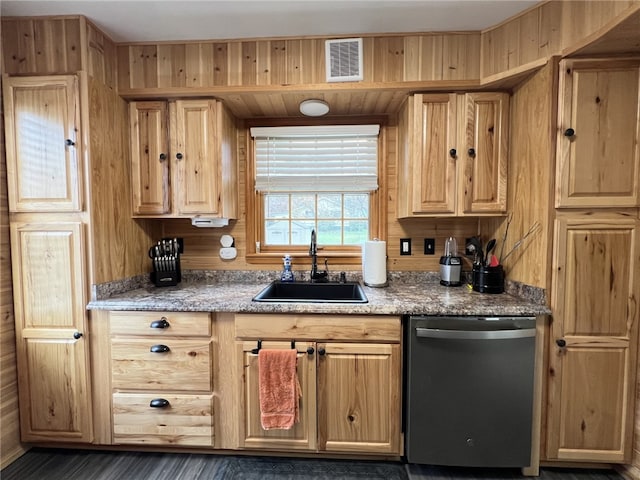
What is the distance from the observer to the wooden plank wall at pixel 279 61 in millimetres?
1689

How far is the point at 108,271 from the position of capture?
1.71m

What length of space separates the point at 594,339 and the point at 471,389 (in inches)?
27.3

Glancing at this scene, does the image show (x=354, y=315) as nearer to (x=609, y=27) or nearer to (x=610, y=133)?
(x=610, y=133)

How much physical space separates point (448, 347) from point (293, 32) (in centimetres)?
199

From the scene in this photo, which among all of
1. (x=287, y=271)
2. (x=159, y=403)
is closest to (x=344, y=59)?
(x=287, y=271)

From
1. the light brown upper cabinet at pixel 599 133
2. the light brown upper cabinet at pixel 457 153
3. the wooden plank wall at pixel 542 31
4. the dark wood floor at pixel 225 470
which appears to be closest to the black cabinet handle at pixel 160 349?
the dark wood floor at pixel 225 470

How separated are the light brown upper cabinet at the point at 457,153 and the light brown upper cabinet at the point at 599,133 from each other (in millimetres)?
314

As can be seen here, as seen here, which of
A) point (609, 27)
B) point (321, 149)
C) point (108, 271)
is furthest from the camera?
point (321, 149)

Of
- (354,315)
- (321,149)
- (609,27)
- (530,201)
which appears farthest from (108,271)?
(609,27)

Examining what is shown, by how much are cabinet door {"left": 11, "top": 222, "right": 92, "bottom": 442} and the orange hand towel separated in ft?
3.41

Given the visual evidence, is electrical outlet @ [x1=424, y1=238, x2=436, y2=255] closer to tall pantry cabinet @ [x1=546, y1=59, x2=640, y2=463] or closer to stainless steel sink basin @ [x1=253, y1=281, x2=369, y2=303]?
stainless steel sink basin @ [x1=253, y1=281, x2=369, y2=303]

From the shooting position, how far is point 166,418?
160cm

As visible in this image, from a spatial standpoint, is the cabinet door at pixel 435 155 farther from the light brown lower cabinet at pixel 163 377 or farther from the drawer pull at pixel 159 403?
the drawer pull at pixel 159 403

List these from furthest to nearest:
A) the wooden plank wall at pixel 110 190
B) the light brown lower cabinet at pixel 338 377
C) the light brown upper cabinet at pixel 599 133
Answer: the wooden plank wall at pixel 110 190, the light brown lower cabinet at pixel 338 377, the light brown upper cabinet at pixel 599 133
